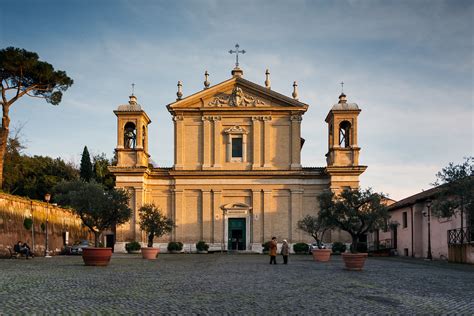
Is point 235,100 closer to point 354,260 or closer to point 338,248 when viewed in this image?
point 338,248

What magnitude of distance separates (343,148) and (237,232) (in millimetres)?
9729

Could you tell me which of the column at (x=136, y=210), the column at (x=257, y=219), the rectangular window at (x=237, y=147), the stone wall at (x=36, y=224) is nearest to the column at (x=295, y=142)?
the column at (x=257, y=219)

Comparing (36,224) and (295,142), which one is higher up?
(295,142)

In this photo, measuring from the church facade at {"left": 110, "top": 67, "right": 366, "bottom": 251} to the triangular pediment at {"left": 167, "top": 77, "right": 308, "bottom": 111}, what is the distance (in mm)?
73

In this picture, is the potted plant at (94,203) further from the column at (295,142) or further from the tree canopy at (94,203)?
the column at (295,142)

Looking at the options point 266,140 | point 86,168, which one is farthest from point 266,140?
point 86,168

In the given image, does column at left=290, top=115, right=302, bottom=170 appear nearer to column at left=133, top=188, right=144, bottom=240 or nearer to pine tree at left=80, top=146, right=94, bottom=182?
column at left=133, top=188, right=144, bottom=240

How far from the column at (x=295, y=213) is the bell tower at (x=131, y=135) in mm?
11059

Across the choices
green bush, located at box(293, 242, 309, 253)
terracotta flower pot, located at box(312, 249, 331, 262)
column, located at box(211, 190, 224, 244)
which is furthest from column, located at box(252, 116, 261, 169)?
terracotta flower pot, located at box(312, 249, 331, 262)

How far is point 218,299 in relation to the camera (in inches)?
461

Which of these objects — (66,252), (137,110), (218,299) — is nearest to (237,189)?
(137,110)

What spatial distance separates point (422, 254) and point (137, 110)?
2211cm

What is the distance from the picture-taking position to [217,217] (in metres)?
41.2

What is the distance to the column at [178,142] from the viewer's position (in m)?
41.6
